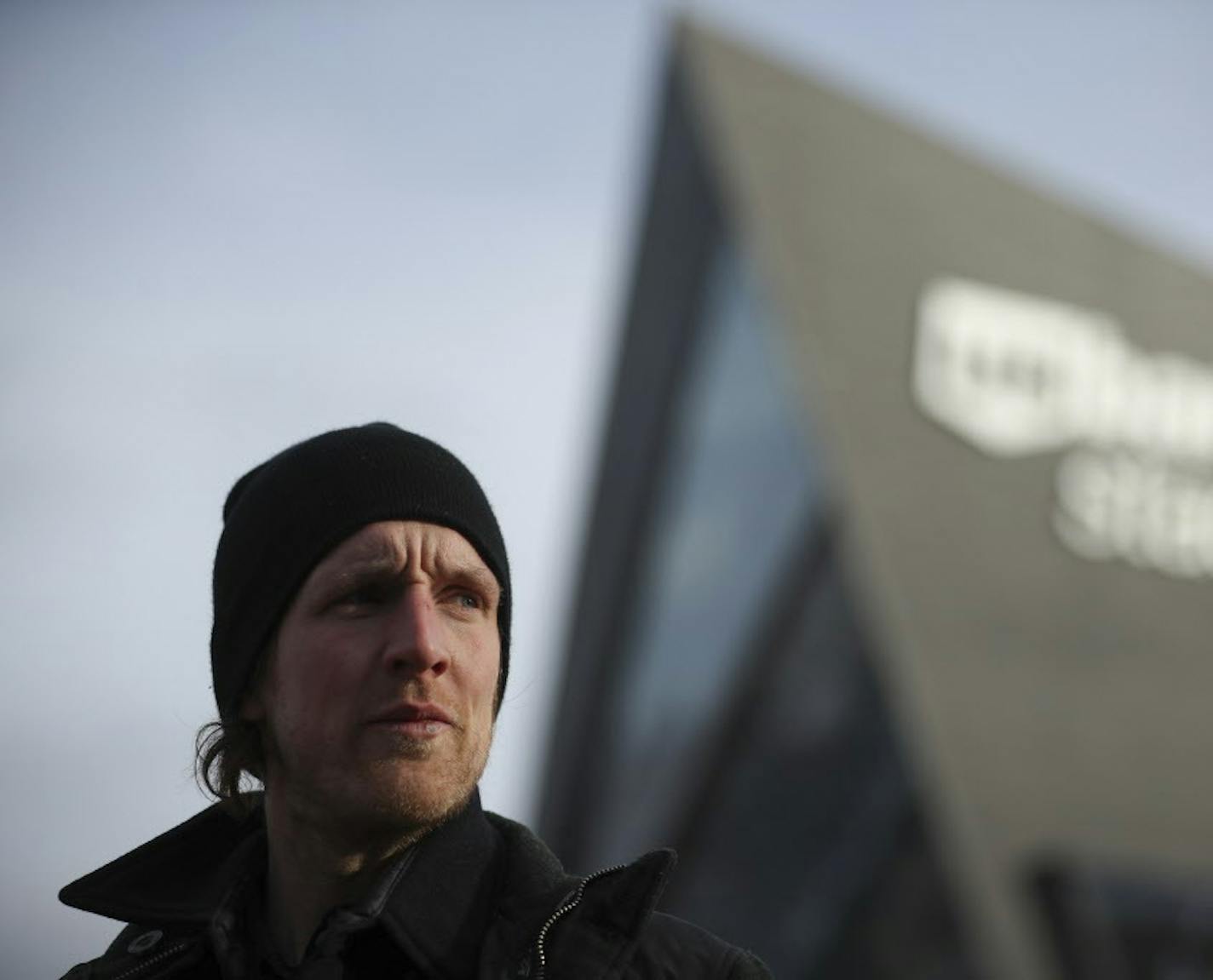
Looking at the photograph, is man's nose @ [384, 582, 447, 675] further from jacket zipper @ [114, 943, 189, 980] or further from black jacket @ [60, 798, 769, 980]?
jacket zipper @ [114, 943, 189, 980]

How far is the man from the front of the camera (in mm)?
Result: 1512

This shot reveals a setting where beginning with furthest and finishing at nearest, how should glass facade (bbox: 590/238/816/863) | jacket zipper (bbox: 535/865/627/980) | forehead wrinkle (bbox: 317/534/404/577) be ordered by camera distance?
glass facade (bbox: 590/238/816/863), forehead wrinkle (bbox: 317/534/404/577), jacket zipper (bbox: 535/865/627/980)

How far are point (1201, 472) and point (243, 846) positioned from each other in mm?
13094

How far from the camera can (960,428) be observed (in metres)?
12.4

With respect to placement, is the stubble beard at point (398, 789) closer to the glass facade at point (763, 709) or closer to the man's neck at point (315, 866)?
the man's neck at point (315, 866)

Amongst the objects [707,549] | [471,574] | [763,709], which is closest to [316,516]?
[471,574]

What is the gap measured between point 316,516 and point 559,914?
1.72 ft

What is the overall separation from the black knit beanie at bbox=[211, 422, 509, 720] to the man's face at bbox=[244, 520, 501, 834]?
0.06 feet

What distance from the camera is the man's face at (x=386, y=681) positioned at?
1.57m

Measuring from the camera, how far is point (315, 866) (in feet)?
5.45

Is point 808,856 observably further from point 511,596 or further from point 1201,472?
point 511,596

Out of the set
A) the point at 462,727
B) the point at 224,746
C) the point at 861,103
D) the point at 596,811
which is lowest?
the point at 596,811

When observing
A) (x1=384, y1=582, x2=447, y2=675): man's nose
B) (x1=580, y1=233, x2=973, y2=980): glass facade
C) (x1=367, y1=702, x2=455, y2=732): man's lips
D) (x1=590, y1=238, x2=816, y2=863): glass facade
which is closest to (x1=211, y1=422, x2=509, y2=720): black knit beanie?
(x1=384, y1=582, x2=447, y2=675): man's nose

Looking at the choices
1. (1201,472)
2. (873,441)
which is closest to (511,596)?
(873,441)
